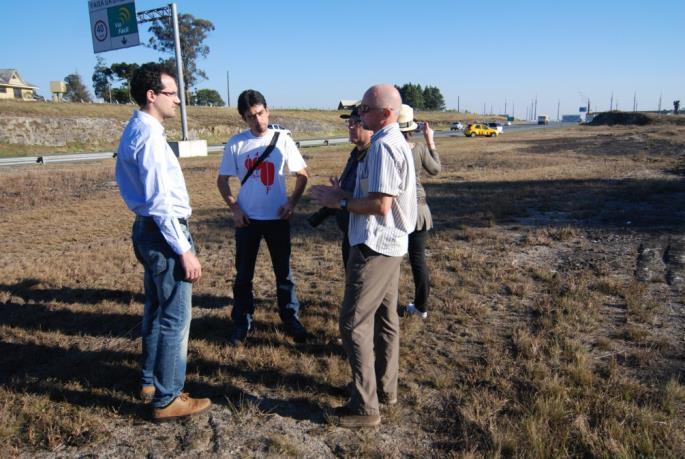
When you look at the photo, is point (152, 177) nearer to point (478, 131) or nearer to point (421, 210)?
point (421, 210)

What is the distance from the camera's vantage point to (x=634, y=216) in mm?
8352

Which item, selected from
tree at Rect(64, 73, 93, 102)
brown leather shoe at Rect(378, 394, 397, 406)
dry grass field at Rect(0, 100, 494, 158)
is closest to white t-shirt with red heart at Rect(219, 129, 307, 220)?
brown leather shoe at Rect(378, 394, 397, 406)

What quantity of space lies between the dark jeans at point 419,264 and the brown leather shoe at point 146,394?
2.17m

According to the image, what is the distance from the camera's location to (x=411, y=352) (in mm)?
3791

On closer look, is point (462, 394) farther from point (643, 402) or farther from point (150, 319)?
point (150, 319)

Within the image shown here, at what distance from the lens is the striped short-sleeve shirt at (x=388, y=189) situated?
2.54m

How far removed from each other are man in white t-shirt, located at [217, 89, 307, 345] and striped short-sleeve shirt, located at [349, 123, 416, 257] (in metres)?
1.26

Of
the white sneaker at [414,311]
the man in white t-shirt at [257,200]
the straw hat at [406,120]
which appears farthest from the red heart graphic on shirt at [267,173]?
the white sneaker at [414,311]

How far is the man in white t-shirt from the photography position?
388cm

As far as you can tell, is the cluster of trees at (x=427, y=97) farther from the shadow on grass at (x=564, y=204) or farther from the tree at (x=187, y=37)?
the shadow on grass at (x=564, y=204)

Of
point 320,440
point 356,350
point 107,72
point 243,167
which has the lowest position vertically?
point 320,440

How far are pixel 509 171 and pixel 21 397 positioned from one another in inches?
568

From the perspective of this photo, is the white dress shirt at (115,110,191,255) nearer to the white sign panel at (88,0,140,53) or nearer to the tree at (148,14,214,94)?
the white sign panel at (88,0,140,53)

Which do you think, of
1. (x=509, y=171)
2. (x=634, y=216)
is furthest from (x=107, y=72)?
(x=634, y=216)
